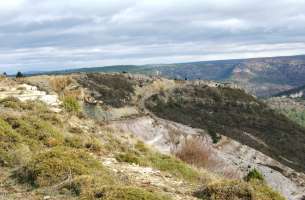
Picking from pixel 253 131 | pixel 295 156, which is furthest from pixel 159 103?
pixel 295 156

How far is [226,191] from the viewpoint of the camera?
1285 centimetres

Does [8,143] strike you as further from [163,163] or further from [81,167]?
[163,163]

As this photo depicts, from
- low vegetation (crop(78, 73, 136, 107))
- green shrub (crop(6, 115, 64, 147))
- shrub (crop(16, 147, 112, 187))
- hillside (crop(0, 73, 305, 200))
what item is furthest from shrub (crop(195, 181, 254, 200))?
low vegetation (crop(78, 73, 136, 107))

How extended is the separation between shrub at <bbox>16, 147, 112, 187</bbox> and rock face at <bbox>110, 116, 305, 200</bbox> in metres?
41.0

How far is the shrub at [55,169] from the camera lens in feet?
44.6

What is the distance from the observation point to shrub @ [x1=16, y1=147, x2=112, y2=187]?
44.6 ft

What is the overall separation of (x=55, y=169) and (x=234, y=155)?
221 ft

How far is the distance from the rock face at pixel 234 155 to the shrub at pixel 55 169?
40995 millimetres

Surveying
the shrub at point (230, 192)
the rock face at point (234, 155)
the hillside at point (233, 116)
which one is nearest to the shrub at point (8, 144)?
the shrub at point (230, 192)

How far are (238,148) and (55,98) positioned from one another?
62795 mm


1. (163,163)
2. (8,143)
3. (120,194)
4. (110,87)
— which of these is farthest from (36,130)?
(110,87)

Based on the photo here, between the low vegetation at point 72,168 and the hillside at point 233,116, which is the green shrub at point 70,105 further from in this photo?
the hillside at point 233,116

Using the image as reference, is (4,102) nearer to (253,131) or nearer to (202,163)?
(202,163)

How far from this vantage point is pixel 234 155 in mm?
78875
